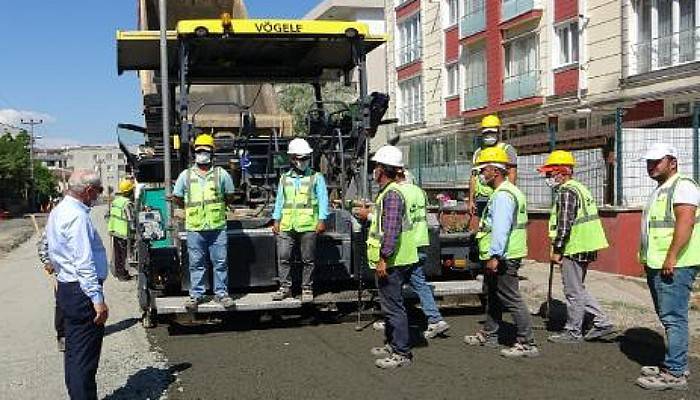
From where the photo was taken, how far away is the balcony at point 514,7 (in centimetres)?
2394

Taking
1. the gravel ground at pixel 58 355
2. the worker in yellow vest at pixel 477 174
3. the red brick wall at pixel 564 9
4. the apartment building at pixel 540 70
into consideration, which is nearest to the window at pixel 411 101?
the apartment building at pixel 540 70

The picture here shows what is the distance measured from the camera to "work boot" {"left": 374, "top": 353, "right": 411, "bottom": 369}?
6.44 m

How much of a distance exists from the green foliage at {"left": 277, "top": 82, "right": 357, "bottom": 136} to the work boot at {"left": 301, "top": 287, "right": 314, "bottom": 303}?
2.26m

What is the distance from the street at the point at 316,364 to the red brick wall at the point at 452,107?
67.7ft

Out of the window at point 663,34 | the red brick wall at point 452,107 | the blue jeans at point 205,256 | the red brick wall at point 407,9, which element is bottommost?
the blue jeans at point 205,256

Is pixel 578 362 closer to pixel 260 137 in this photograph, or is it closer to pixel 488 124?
pixel 488 124

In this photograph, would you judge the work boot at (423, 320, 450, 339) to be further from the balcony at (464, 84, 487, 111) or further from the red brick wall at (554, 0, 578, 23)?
the balcony at (464, 84, 487, 111)

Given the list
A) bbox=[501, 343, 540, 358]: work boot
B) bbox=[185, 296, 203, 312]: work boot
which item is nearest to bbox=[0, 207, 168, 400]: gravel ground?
bbox=[185, 296, 203, 312]: work boot

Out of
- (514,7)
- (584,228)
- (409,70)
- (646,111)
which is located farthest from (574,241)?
(409,70)

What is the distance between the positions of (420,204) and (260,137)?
9.22 ft

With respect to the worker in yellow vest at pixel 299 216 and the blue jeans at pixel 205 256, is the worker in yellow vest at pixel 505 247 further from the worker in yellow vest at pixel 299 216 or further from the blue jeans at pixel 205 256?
the blue jeans at pixel 205 256

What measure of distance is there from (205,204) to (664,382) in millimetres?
4360

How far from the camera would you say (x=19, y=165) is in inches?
2359

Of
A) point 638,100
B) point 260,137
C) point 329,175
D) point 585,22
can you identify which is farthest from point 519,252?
point 585,22
